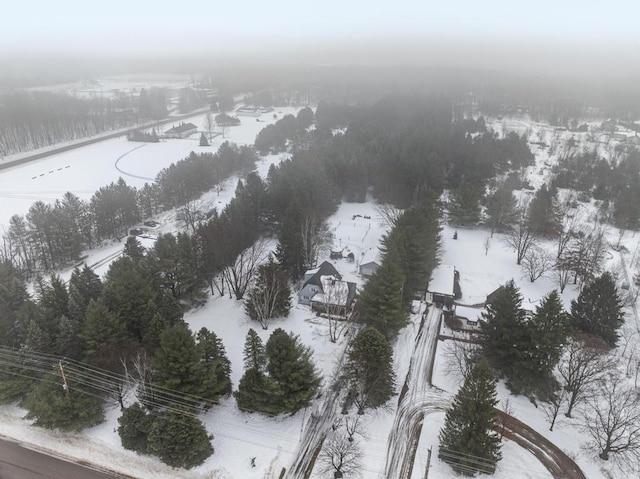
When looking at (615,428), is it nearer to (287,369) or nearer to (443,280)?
(287,369)

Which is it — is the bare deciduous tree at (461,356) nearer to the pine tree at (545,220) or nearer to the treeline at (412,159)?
the pine tree at (545,220)

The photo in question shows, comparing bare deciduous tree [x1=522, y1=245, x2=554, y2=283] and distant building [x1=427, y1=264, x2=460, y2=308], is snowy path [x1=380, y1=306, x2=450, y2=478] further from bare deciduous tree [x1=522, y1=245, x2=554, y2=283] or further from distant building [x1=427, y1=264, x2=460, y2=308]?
bare deciduous tree [x1=522, y1=245, x2=554, y2=283]

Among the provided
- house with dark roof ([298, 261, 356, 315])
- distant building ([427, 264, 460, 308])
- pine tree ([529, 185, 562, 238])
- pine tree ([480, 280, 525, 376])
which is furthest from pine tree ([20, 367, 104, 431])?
pine tree ([529, 185, 562, 238])

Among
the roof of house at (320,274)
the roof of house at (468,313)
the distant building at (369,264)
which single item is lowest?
the roof of house at (468,313)

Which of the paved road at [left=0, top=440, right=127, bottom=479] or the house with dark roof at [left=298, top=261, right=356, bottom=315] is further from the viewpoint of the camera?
the house with dark roof at [left=298, top=261, right=356, bottom=315]

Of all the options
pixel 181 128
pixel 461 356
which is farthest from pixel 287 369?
pixel 181 128

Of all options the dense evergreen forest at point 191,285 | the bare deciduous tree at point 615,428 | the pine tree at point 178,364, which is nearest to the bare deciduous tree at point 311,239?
the dense evergreen forest at point 191,285

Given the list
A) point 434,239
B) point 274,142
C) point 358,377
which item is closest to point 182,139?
point 274,142
